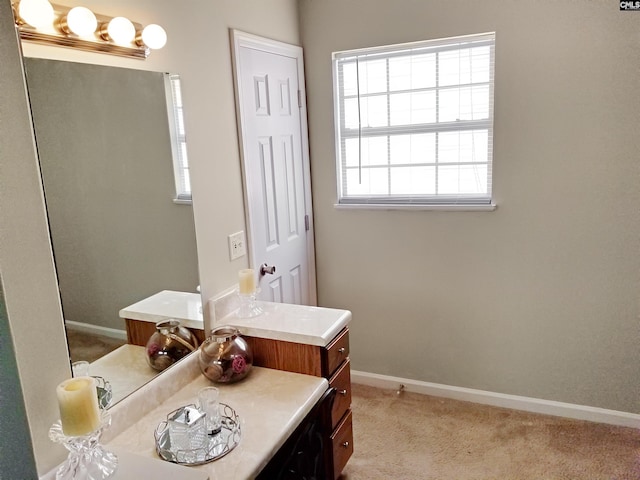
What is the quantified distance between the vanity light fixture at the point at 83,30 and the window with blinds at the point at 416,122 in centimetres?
148

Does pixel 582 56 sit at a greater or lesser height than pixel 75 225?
greater

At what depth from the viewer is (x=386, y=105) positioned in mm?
2996

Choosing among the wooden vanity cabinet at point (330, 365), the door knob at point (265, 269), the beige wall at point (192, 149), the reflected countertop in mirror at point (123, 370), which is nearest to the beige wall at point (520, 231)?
the door knob at point (265, 269)

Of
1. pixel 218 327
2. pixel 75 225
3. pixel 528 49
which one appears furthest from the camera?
pixel 528 49

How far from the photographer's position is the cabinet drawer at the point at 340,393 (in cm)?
217

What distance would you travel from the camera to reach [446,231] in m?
2.92

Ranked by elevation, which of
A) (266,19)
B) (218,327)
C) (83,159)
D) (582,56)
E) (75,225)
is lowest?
(218,327)

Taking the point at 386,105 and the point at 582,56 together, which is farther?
the point at 386,105

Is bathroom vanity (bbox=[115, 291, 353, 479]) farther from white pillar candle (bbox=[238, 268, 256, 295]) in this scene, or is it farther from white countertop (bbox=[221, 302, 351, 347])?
white pillar candle (bbox=[238, 268, 256, 295])

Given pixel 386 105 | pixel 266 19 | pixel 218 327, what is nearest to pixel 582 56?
pixel 386 105

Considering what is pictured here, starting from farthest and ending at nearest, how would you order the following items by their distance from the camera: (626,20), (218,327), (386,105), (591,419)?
(386,105)
(591,419)
(626,20)
(218,327)

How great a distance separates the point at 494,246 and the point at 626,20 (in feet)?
4.21

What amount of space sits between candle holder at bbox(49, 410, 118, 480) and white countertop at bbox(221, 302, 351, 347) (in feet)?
2.80

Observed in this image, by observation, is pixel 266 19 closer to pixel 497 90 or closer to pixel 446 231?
pixel 497 90
